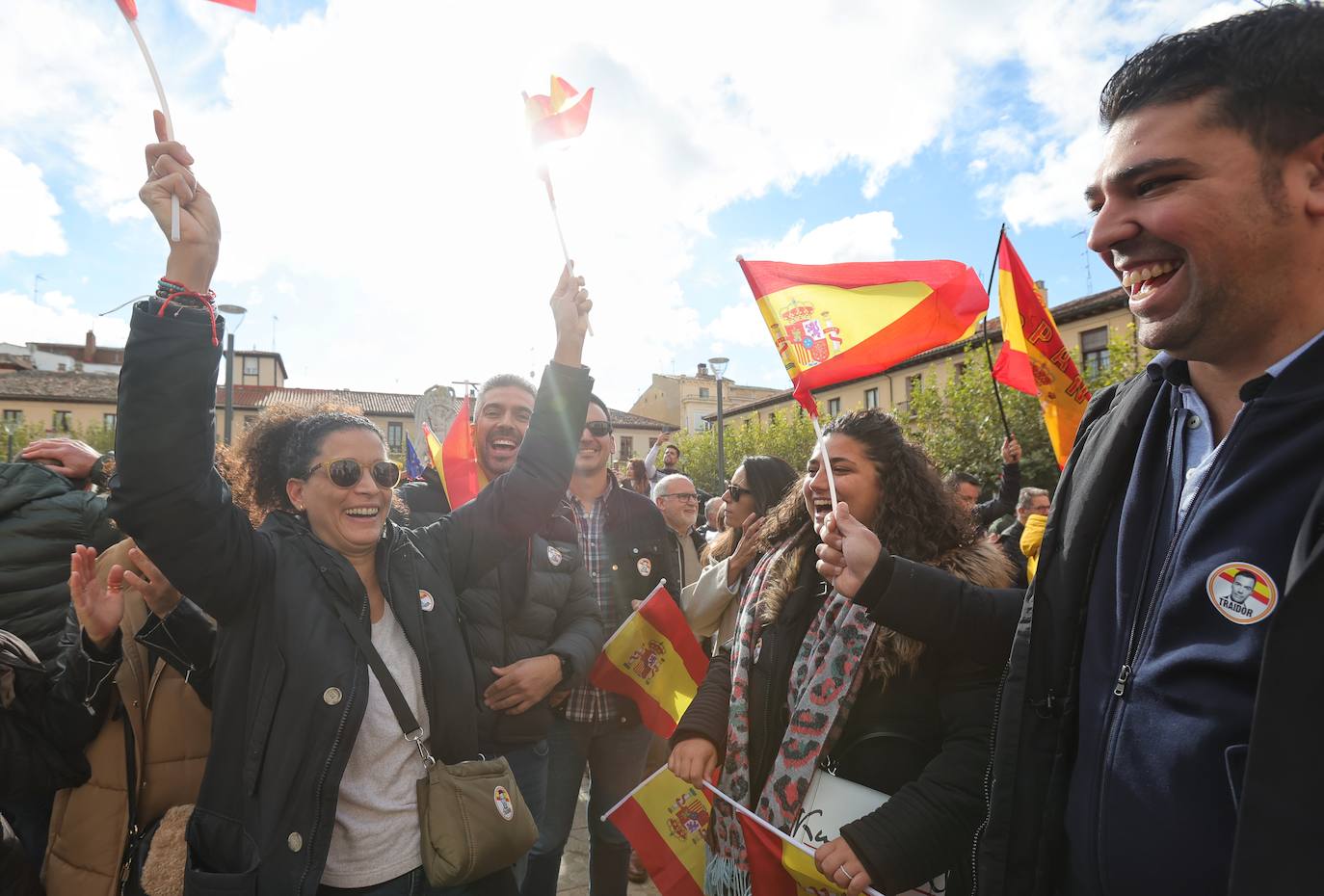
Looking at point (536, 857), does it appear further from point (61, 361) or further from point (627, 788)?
A: point (61, 361)

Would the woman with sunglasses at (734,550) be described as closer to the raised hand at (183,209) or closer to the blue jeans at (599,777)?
the blue jeans at (599,777)

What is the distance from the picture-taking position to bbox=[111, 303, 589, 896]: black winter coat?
1.54 meters

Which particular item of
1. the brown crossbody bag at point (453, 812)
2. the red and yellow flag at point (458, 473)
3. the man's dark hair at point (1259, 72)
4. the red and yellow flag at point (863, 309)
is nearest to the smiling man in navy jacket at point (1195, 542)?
the man's dark hair at point (1259, 72)

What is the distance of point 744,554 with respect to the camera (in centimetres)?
352

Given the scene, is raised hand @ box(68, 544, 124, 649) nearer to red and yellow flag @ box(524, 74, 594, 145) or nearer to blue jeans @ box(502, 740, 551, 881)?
blue jeans @ box(502, 740, 551, 881)

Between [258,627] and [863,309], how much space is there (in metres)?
2.22

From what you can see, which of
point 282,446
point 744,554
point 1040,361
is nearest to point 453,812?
point 282,446

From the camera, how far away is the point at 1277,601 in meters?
1.01

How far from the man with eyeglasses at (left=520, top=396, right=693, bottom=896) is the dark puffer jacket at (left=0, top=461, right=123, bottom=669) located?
85.0 inches

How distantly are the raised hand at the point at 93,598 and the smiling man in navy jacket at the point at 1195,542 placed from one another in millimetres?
2361

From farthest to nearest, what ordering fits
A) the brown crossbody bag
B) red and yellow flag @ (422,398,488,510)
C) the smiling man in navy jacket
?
1. red and yellow flag @ (422,398,488,510)
2. the brown crossbody bag
3. the smiling man in navy jacket

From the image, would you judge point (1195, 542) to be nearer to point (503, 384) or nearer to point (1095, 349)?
point (503, 384)

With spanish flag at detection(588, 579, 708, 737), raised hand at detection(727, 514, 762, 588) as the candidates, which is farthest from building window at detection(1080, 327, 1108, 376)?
spanish flag at detection(588, 579, 708, 737)

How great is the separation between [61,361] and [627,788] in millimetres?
71362
